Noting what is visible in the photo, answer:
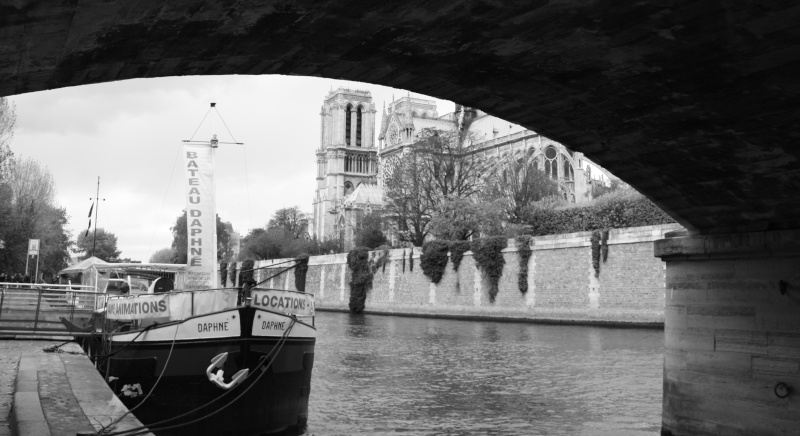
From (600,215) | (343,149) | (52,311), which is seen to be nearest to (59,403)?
(52,311)

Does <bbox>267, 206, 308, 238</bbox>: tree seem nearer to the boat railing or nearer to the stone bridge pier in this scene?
the boat railing

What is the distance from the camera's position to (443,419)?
1331cm

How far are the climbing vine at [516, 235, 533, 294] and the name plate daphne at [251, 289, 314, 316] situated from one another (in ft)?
86.7

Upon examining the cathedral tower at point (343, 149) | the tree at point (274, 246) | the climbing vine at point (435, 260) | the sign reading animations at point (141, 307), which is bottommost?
the sign reading animations at point (141, 307)

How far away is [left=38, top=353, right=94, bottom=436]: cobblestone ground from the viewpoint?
750 cm

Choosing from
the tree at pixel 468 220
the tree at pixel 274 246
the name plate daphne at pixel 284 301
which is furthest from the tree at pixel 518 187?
the name plate daphne at pixel 284 301

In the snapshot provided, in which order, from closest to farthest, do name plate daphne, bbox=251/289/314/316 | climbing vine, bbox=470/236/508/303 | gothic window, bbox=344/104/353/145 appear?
name plate daphne, bbox=251/289/314/316 → climbing vine, bbox=470/236/508/303 → gothic window, bbox=344/104/353/145

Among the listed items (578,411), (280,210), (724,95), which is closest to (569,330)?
(578,411)

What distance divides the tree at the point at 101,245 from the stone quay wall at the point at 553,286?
A: 52866 millimetres

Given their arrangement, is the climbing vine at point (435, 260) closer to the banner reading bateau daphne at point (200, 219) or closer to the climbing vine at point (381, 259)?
the climbing vine at point (381, 259)

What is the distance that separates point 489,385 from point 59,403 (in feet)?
33.4

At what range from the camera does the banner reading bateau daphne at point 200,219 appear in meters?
14.1

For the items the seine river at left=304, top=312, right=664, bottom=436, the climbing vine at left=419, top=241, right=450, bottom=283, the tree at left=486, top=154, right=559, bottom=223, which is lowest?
the seine river at left=304, top=312, right=664, bottom=436

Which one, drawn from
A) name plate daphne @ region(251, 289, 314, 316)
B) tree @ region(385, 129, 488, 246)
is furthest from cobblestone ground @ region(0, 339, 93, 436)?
tree @ region(385, 129, 488, 246)
